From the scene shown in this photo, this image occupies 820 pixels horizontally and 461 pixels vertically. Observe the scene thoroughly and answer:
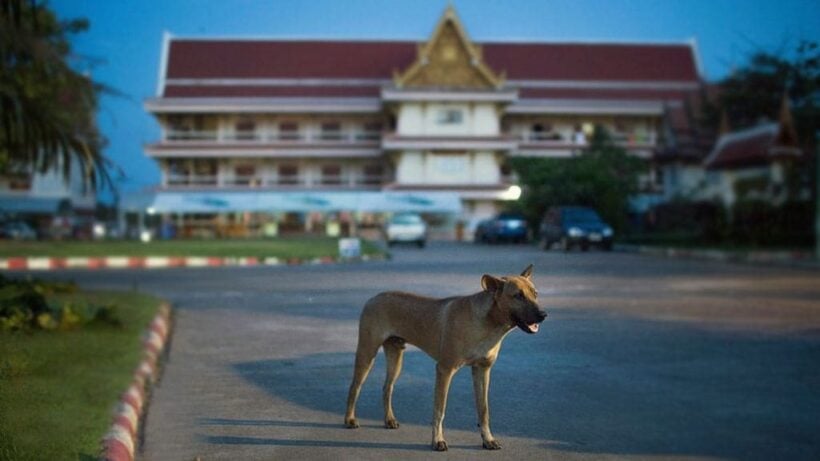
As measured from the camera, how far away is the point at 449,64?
61.4 meters

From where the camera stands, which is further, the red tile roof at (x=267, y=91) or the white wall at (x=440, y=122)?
the red tile roof at (x=267, y=91)

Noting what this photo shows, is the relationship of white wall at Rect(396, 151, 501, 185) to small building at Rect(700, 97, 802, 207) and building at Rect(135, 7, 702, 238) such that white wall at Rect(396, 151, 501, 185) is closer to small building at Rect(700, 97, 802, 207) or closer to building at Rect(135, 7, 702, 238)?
building at Rect(135, 7, 702, 238)

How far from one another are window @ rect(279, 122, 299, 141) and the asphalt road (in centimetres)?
5026

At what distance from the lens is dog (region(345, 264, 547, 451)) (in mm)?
5379

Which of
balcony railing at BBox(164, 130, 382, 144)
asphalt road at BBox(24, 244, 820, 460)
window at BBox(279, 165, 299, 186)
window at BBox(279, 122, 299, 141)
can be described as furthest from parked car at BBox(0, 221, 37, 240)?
asphalt road at BBox(24, 244, 820, 460)

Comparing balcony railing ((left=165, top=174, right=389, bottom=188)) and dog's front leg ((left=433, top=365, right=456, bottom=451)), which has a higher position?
balcony railing ((left=165, top=174, right=389, bottom=188))

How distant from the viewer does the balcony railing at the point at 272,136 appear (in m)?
65.6

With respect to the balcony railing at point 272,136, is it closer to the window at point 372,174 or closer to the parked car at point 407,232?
the window at point 372,174

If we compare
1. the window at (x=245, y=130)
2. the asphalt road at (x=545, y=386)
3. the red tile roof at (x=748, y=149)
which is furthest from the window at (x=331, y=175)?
the asphalt road at (x=545, y=386)

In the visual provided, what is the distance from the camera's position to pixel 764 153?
118 ft

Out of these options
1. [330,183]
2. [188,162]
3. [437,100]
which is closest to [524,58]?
[437,100]

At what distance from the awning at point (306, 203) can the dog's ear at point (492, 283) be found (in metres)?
51.7

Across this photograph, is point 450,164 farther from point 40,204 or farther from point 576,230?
point 40,204

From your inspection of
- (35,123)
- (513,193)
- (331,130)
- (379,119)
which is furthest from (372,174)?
(35,123)
